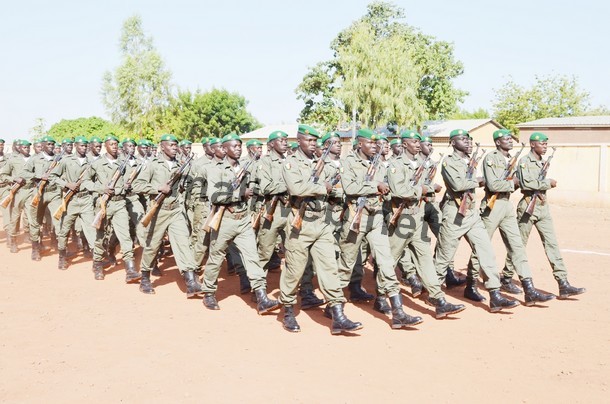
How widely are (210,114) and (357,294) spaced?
158 feet

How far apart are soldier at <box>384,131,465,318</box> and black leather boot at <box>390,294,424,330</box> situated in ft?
1.47

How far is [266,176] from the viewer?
7.46 metres

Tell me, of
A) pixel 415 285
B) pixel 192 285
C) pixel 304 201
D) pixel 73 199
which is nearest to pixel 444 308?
pixel 415 285

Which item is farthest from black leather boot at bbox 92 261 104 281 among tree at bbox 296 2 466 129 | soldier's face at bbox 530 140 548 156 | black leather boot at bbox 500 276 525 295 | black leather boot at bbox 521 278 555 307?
tree at bbox 296 2 466 129

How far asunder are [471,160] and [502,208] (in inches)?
27.8

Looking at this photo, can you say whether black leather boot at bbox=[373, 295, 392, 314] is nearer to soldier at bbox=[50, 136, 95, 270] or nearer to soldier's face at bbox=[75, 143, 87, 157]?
soldier at bbox=[50, 136, 95, 270]

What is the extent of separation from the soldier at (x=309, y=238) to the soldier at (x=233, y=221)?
1.78ft

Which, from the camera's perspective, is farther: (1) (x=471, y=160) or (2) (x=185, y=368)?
(1) (x=471, y=160)

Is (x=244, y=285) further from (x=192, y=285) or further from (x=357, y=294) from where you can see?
(x=357, y=294)

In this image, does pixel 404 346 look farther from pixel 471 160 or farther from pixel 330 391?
pixel 471 160

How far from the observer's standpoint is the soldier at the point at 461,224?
21.3 ft

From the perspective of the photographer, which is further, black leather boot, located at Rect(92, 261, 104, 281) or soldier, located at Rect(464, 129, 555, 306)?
A: black leather boot, located at Rect(92, 261, 104, 281)

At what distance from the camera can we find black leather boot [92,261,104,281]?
8.55 metres

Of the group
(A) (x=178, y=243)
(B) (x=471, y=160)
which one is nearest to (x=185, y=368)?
(A) (x=178, y=243)
